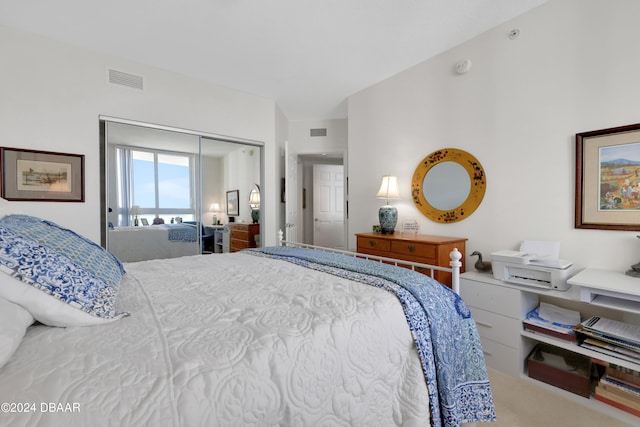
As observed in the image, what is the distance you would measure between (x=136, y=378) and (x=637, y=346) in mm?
2408

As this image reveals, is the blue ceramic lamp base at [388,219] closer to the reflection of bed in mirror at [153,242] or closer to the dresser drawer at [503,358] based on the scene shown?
the dresser drawer at [503,358]

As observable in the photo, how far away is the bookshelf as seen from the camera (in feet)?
5.50

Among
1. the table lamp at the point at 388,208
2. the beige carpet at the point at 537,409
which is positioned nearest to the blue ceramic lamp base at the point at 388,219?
the table lamp at the point at 388,208

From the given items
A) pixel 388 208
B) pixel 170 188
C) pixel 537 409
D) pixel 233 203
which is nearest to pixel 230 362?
pixel 537 409

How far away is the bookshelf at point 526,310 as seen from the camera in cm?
168

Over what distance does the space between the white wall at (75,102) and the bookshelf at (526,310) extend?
3.36 metres

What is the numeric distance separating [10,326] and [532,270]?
8.75 feet

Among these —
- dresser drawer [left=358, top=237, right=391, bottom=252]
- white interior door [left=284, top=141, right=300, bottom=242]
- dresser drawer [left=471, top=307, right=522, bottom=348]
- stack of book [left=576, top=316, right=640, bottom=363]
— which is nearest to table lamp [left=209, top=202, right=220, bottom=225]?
white interior door [left=284, top=141, right=300, bottom=242]

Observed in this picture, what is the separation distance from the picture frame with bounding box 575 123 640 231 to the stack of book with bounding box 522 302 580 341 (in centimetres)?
64

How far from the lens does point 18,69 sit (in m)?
2.37

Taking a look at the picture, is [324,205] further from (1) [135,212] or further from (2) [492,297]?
(2) [492,297]

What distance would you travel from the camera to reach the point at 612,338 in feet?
5.54

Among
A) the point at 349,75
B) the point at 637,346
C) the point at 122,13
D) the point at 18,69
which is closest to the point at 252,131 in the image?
the point at 349,75

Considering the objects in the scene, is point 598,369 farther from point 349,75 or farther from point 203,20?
point 203,20
